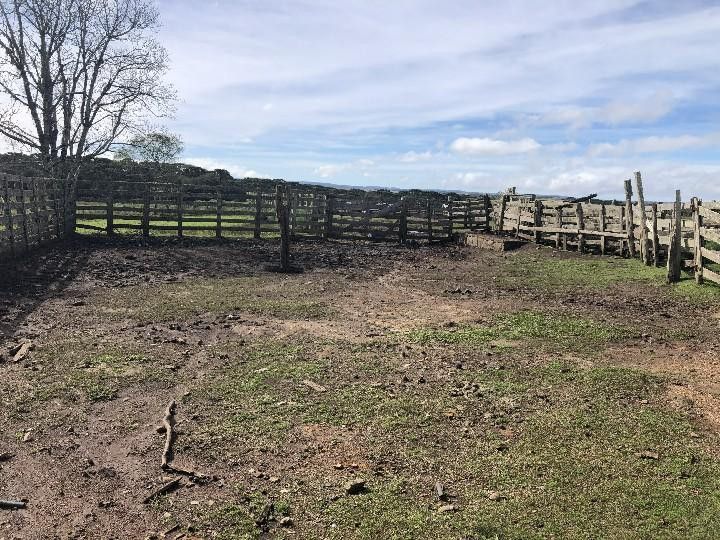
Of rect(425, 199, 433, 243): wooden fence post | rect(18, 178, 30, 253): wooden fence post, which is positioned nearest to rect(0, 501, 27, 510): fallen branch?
rect(18, 178, 30, 253): wooden fence post

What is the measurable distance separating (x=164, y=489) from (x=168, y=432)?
2.97 feet

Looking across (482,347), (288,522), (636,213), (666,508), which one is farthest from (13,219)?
(636,213)

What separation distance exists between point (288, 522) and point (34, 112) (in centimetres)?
2211

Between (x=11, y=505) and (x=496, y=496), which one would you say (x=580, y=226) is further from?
(x=11, y=505)

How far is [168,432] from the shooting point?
16.5 feet

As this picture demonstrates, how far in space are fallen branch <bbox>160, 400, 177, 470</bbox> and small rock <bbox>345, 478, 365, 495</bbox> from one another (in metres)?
1.42

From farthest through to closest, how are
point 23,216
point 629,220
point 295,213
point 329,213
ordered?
point 329,213, point 295,213, point 629,220, point 23,216

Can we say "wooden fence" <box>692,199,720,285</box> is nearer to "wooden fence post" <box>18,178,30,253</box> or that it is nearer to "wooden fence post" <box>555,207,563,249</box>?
"wooden fence post" <box>555,207,563,249</box>

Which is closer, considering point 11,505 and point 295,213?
point 11,505

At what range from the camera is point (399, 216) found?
22828 millimetres

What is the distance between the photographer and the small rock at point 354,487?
13.7 ft

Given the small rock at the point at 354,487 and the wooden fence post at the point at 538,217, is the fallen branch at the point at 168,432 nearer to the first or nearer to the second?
the small rock at the point at 354,487

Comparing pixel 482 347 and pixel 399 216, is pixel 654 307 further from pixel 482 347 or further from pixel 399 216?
pixel 399 216

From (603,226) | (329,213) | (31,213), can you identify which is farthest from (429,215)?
(31,213)
